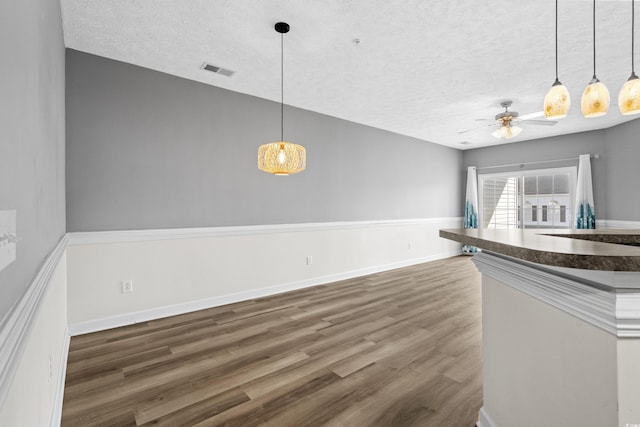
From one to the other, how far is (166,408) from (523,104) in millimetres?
5515

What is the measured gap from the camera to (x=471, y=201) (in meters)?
7.47

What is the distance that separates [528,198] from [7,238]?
27.3 ft

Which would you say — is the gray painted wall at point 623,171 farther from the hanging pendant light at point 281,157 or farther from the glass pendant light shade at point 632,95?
the hanging pendant light at point 281,157

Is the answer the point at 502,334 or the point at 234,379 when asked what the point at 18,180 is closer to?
the point at 234,379

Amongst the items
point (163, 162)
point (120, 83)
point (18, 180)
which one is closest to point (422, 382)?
point (18, 180)

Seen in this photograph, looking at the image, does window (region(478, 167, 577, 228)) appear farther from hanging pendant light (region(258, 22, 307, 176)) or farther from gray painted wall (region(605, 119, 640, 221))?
hanging pendant light (region(258, 22, 307, 176))

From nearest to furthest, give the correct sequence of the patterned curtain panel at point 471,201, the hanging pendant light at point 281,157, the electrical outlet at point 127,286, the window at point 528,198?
the hanging pendant light at point 281,157, the electrical outlet at point 127,286, the window at point 528,198, the patterned curtain panel at point 471,201

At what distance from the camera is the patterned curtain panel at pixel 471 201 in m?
7.42

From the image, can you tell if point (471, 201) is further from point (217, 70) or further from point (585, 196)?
point (217, 70)

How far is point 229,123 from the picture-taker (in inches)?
153

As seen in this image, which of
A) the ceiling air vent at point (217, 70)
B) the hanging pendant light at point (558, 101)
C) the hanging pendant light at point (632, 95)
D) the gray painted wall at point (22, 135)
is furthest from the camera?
the ceiling air vent at point (217, 70)

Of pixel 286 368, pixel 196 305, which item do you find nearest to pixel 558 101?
pixel 286 368

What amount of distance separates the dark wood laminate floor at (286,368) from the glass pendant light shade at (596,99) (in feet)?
6.49

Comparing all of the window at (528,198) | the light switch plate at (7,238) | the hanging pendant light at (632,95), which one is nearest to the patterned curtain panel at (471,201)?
the window at (528,198)
